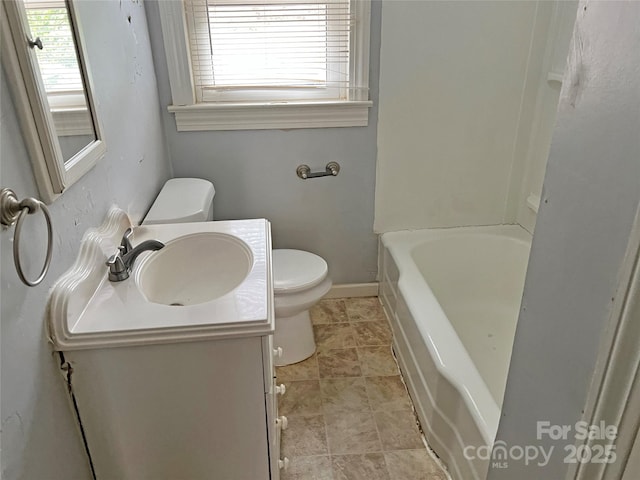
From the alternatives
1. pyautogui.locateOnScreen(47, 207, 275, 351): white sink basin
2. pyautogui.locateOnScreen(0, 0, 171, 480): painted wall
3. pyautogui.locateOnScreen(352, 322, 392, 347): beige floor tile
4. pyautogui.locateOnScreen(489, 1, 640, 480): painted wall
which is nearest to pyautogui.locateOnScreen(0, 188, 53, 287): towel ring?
pyautogui.locateOnScreen(0, 0, 171, 480): painted wall

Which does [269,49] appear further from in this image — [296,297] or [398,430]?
[398,430]

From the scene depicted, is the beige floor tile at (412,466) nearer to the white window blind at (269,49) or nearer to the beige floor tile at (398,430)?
the beige floor tile at (398,430)

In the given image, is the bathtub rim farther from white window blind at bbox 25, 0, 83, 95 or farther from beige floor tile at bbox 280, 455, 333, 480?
white window blind at bbox 25, 0, 83, 95

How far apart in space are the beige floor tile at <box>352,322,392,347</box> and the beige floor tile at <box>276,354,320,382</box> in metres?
0.25

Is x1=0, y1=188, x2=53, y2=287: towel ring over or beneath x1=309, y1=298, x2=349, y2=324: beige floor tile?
over

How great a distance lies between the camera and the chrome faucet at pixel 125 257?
1.30 metres

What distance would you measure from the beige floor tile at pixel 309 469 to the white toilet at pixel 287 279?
49cm

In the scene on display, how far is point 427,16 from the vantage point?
2.06 metres

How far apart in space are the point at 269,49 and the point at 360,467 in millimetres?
1650

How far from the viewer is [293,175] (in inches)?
90.6

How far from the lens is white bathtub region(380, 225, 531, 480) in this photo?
1521 mm

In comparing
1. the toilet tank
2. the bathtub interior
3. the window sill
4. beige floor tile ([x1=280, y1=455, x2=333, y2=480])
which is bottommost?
beige floor tile ([x1=280, y1=455, x2=333, y2=480])

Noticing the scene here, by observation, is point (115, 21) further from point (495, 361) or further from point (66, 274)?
point (495, 361)

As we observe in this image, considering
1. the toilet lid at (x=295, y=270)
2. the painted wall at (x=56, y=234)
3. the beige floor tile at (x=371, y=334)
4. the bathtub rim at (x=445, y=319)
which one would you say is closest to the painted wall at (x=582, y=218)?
the bathtub rim at (x=445, y=319)
